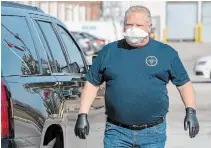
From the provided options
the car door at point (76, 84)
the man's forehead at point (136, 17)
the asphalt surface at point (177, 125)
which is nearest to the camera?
the man's forehead at point (136, 17)

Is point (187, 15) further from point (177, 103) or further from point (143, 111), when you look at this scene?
point (143, 111)

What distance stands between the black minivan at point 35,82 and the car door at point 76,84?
0.5 inches

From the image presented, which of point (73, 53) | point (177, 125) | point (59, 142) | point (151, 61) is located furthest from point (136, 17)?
point (177, 125)

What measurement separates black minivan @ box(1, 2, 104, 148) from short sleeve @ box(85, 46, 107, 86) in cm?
46

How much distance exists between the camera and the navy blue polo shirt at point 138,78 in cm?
457

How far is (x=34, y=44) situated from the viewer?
17.6ft

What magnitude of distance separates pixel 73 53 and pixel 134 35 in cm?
222

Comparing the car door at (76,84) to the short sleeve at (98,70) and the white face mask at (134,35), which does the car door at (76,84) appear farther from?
the white face mask at (134,35)

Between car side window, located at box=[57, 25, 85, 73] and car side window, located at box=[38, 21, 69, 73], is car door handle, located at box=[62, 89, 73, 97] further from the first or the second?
car side window, located at box=[57, 25, 85, 73]

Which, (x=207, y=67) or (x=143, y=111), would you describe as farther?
(x=207, y=67)

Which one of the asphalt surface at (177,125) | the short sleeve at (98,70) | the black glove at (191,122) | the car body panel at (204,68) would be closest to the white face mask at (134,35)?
the short sleeve at (98,70)

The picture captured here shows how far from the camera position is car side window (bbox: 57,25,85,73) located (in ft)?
20.9

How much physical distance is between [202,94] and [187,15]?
1109 inches

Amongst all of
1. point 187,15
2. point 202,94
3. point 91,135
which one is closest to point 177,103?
point 202,94
